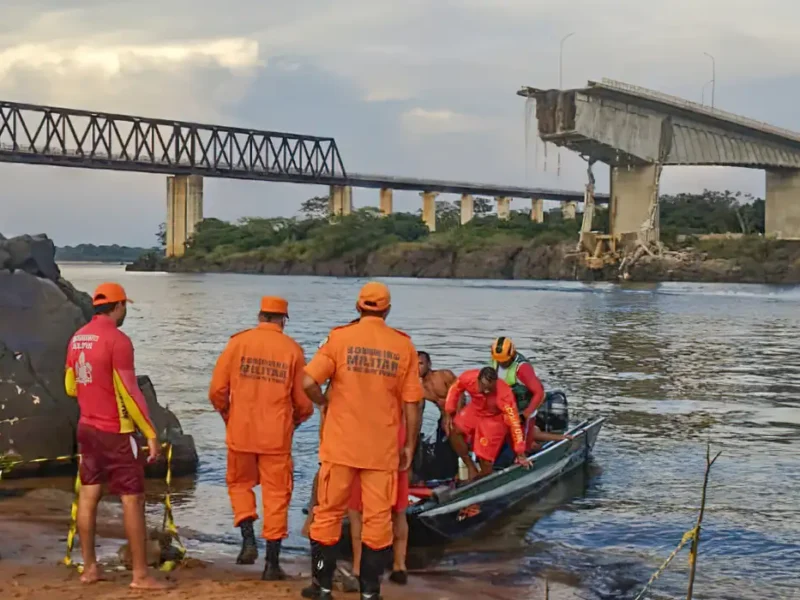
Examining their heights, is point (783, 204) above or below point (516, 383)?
above

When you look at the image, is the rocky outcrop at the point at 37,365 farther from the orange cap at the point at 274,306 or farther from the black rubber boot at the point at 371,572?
the black rubber boot at the point at 371,572

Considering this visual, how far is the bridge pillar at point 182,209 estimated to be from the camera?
12794 cm

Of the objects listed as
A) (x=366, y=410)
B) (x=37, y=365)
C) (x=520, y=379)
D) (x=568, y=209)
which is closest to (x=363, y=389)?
(x=366, y=410)

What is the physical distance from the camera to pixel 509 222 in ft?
429

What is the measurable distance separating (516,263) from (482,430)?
339 feet

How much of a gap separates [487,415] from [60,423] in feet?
14.4

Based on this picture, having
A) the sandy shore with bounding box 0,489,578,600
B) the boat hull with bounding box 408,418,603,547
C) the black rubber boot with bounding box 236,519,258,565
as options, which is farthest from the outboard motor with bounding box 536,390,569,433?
the black rubber boot with bounding box 236,519,258,565

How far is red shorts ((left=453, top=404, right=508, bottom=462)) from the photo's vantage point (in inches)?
397

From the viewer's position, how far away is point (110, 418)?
6.79 m

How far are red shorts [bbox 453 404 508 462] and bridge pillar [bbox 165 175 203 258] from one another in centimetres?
11848

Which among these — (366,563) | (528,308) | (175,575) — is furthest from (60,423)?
(528,308)

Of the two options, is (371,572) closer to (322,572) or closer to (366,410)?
(322,572)

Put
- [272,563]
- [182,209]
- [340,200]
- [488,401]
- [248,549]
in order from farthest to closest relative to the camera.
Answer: [340,200], [182,209], [488,401], [248,549], [272,563]

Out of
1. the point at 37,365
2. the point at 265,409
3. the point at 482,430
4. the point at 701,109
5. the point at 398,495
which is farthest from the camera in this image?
the point at 701,109
